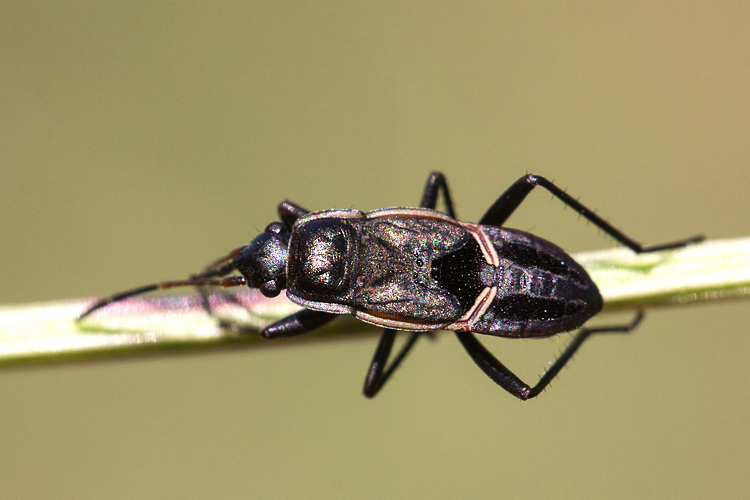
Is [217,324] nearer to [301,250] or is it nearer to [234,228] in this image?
[301,250]

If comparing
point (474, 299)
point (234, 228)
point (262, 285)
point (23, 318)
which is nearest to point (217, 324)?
point (262, 285)

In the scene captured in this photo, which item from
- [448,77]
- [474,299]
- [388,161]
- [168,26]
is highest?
Result: [168,26]

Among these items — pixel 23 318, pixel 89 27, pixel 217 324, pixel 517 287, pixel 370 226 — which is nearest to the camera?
pixel 23 318

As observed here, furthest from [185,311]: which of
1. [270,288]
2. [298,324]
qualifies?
[298,324]

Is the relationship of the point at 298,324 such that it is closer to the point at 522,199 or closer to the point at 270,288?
the point at 270,288

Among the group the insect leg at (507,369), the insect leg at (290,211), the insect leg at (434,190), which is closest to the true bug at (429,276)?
the insect leg at (507,369)

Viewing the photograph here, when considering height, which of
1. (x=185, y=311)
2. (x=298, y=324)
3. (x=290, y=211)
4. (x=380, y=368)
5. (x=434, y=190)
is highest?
(x=434, y=190)

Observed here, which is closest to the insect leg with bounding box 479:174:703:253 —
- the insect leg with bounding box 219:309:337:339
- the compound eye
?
the insect leg with bounding box 219:309:337:339
